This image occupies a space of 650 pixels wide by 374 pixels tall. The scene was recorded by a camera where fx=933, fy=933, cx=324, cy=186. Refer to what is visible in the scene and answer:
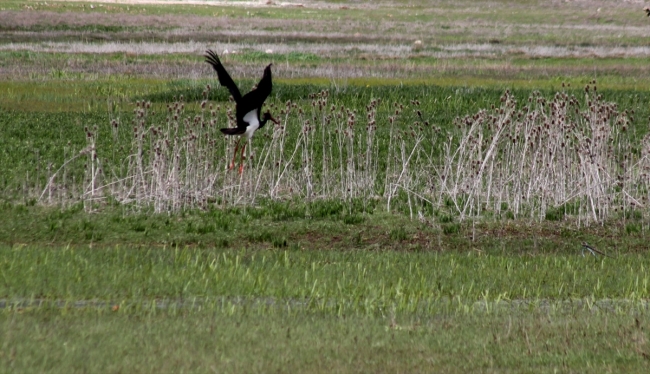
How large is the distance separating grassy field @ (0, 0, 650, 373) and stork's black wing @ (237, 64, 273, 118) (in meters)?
0.51

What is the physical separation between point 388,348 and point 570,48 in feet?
136

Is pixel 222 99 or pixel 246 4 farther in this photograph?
pixel 246 4

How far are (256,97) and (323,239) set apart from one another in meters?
2.57

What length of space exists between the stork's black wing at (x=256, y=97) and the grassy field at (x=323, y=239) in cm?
51

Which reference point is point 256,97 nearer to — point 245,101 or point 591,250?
point 245,101

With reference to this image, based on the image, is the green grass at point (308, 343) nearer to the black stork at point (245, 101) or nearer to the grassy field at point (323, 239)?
the grassy field at point (323, 239)

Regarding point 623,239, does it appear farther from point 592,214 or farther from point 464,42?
point 464,42

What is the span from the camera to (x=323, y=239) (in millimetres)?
11602

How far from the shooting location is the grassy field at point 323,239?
21.1 feet

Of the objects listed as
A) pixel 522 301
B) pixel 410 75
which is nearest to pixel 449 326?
pixel 522 301

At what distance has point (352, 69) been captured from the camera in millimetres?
33875

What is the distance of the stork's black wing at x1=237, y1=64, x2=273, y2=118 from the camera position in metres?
12.7

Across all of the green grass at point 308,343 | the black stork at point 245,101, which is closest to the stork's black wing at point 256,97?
the black stork at point 245,101

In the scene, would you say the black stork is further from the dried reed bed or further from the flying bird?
the flying bird
